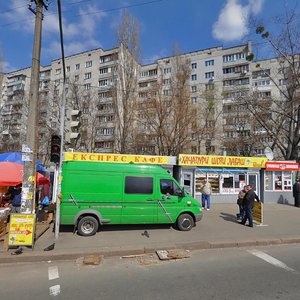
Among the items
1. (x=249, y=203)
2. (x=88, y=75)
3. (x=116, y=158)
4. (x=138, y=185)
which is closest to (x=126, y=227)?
(x=138, y=185)

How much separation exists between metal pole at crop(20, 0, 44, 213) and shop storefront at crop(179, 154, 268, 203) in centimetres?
996

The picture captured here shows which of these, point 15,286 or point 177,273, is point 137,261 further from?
point 15,286

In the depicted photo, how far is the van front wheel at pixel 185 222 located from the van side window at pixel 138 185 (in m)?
1.50

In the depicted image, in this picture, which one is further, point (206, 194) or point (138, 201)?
point (206, 194)

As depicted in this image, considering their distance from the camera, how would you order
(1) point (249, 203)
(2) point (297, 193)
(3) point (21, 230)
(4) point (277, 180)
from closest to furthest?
(3) point (21, 230), (1) point (249, 203), (2) point (297, 193), (4) point (277, 180)

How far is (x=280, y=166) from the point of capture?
17312mm

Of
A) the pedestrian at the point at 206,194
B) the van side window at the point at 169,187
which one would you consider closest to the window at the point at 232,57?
the pedestrian at the point at 206,194

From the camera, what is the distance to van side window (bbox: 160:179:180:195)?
30.4 feet

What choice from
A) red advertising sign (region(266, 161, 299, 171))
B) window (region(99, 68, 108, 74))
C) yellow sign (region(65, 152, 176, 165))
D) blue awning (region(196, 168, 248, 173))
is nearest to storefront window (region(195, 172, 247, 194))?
blue awning (region(196, 168, 248, 173))

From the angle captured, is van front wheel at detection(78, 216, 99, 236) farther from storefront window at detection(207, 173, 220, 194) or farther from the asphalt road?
storefront window at detection(207, 173, 220, 194)

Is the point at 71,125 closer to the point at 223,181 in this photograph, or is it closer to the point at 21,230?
A: the point at 21,230

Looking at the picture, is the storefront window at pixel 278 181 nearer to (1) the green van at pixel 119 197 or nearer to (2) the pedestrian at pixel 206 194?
(2) the pedestrian at pixel 206 194

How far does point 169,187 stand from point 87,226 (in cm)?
318

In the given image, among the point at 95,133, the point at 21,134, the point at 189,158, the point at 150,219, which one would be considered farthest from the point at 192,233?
the point at 21,134
